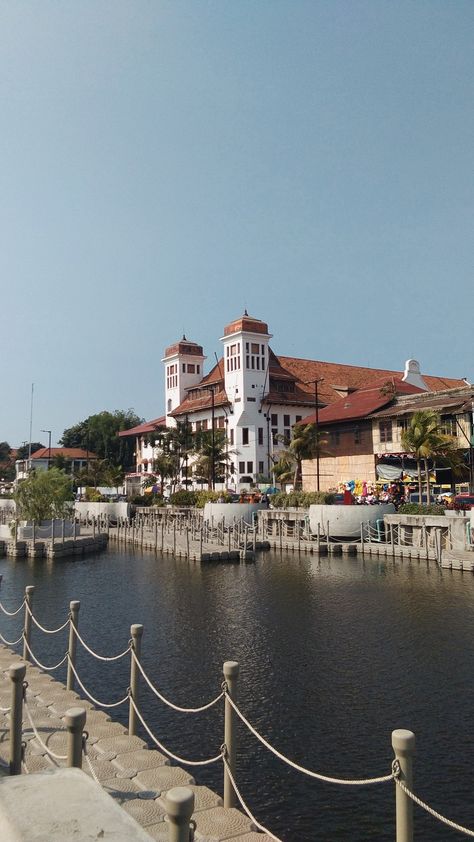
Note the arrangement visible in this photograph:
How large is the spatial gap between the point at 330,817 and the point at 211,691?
5.24 m

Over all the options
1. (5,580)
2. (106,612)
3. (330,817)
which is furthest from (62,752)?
(5,580)

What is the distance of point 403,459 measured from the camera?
50812 millimetres

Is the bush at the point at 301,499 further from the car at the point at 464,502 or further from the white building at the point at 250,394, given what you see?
the white building at the point at 250,394

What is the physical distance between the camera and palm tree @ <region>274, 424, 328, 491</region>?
2078 inches

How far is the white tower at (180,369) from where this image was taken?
87938 millimetres

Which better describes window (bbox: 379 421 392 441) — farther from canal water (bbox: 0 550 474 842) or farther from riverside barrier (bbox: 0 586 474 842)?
riverside barrier (bbox: 0 586 474 842)

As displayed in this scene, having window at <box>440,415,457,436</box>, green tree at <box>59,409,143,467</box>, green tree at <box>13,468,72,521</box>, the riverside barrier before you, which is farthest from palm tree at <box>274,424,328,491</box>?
green tree at <box>59,409,143,467</box>

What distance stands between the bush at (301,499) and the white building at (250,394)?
888 inches

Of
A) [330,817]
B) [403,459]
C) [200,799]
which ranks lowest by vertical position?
[330,817]

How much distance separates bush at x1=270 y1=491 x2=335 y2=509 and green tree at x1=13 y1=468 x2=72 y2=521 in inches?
612

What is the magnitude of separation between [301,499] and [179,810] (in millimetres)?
41633

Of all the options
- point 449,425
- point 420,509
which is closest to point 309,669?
point 420,509

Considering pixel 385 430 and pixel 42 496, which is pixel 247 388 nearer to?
pixel 385 430

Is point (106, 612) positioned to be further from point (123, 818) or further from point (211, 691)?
point (123, 818)
